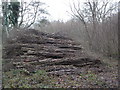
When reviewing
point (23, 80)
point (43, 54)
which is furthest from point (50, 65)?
point (23, 80)

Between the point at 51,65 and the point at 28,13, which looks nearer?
the point at 51,65

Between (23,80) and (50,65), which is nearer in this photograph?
(23,80)

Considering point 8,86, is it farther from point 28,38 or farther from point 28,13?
point 28,13

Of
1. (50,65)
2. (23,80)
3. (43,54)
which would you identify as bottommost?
(23,80)

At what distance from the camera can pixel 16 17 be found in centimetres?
1555

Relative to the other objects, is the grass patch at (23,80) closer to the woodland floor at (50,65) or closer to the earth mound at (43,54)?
the woodland floor at (50,65)

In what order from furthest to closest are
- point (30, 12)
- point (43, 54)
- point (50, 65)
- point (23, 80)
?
point (30, 12) < point (43, 54) < point (50, 65) < point (23, 80)

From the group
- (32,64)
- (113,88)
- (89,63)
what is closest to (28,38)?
(32,64)

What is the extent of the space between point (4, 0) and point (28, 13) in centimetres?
456

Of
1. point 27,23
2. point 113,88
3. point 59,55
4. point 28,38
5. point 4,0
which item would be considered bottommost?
point 113,88

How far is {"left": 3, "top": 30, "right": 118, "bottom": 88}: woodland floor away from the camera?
5.51 meters

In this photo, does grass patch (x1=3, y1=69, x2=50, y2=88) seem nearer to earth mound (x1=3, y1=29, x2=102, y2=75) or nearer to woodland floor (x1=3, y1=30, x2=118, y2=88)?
woodland floor (x1=3, y1=30, x2=118, y2=88)

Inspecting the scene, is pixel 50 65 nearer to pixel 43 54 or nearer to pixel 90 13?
pixel 43 54

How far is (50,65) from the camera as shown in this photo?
784 cm
